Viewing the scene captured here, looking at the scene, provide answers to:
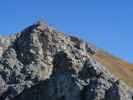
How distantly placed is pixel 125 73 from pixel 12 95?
2817 centimetres

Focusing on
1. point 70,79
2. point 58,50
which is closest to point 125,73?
point 58,50

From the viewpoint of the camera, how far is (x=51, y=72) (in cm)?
6650

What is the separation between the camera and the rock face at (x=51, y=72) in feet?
195

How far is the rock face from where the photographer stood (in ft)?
195

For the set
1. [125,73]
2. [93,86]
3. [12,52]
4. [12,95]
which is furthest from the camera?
[125,73]

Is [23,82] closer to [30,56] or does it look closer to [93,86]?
[30,56]

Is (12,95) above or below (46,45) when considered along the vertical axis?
below

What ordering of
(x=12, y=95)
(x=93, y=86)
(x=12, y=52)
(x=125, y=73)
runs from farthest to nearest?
(x=125, y=73) → (x=12, y=52) → (x=12, y=95) → (x=93, y=86)

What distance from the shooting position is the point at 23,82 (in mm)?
64375

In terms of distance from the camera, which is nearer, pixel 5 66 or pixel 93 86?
pixel 93 86

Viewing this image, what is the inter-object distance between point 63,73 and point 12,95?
18.7ft

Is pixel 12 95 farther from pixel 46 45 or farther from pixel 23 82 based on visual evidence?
pixel 46 45

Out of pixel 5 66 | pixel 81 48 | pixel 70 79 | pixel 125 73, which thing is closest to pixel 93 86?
pixel 70 79

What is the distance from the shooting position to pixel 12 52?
67750 millimetres
